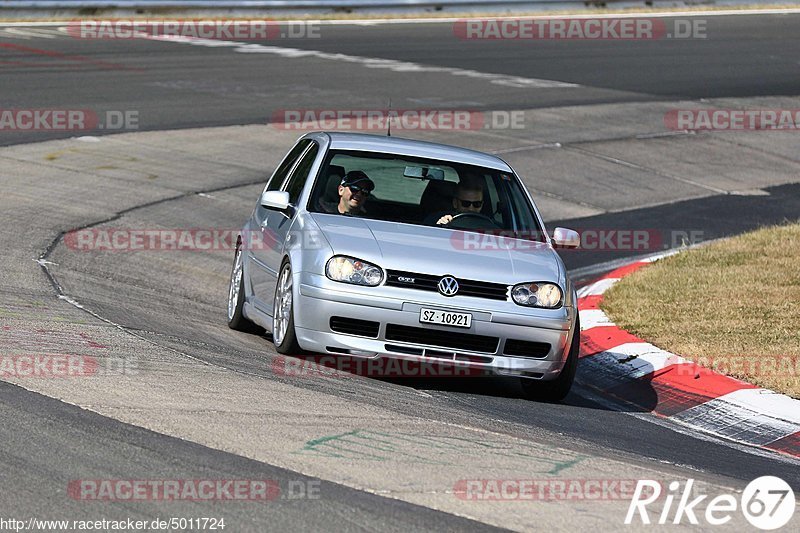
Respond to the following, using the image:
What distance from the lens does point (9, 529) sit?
5082 mm

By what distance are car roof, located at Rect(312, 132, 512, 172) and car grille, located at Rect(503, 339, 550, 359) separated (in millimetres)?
1850

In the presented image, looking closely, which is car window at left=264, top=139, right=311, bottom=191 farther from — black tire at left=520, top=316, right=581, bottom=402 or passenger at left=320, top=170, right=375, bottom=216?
black tire at left=520, top=316, right=581, bottom=402

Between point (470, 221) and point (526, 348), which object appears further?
point (470, 221)

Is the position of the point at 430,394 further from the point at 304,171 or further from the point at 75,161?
the point at 75,161

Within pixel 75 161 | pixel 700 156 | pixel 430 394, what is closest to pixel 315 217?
pixel 430 394

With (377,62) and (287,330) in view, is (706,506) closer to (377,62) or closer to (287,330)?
(287,330)

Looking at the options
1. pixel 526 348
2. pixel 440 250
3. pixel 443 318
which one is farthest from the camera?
pixel 440 250

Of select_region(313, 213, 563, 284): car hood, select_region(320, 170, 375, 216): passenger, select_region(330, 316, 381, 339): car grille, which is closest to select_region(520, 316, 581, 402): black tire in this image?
select_region(313, 213, 563, 284): car hood

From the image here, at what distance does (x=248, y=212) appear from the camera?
50.2 feet

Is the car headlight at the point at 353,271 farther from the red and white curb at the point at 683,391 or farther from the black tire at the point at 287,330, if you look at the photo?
the red and white curb at the point at 683,391

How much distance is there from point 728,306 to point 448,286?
12.9 ft

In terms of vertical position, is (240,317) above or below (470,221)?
below

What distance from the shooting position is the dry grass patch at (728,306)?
985 centimetres

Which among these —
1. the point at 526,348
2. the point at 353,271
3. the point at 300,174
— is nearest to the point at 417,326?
the point at 353,271
